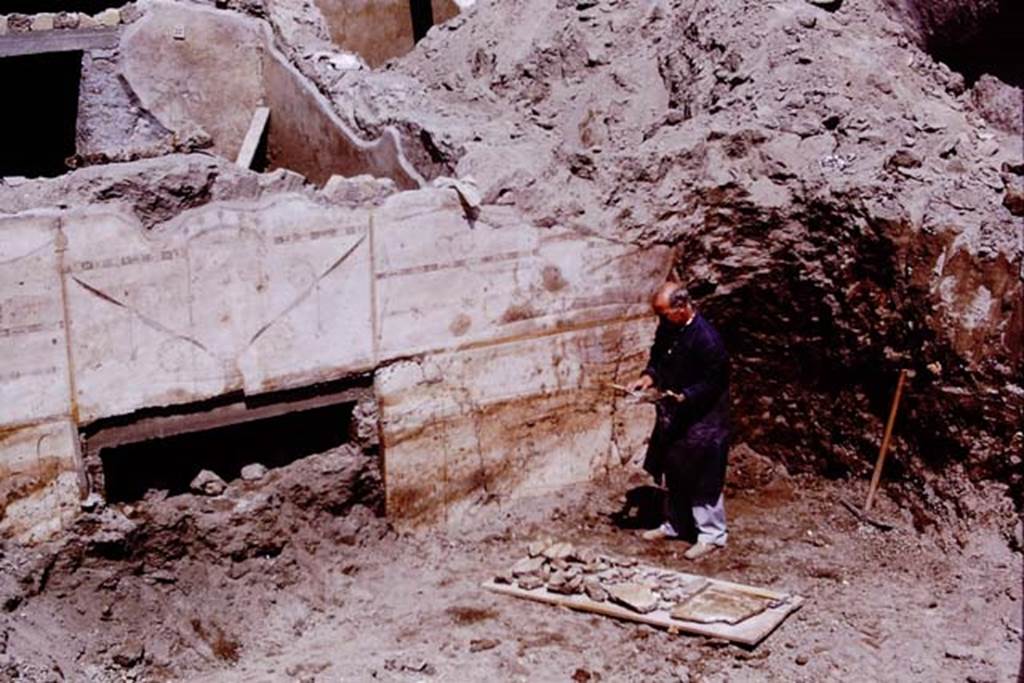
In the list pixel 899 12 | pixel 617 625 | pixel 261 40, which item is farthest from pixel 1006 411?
pixel 261 40

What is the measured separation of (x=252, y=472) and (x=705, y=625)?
2.65 m

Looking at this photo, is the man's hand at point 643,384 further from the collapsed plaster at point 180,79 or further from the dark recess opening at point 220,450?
the collapsed plaster at point 180,79

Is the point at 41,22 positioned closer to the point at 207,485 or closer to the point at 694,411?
the point at 207,485

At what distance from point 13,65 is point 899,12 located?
7.32 m

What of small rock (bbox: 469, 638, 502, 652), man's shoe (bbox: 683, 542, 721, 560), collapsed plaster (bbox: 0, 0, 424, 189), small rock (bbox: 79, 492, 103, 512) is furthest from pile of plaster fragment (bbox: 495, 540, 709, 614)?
collapsed plaster (bbox: 0, 0, 424, 189)

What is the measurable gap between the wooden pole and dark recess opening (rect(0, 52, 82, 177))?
7193 mm

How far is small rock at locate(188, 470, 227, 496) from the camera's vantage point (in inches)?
290

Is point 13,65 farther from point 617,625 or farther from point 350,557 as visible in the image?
point 617,625

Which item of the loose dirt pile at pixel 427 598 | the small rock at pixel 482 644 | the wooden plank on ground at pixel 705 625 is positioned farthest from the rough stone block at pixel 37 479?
the wooden plank on ground at pixel 705 625

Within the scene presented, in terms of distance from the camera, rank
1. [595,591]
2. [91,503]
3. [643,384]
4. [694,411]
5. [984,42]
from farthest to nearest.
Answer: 1. [984,42]
2. [643,384]
3. [694,411]
4. [595,591]
5. [91,503]

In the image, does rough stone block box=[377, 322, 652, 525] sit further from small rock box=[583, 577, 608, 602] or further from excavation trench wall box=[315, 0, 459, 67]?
excavation trench wall box=[315, 0, 459, 67]

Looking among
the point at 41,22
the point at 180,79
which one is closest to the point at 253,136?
the point at 180,79

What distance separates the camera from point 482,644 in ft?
22.2

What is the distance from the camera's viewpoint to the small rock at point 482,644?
674 cm
